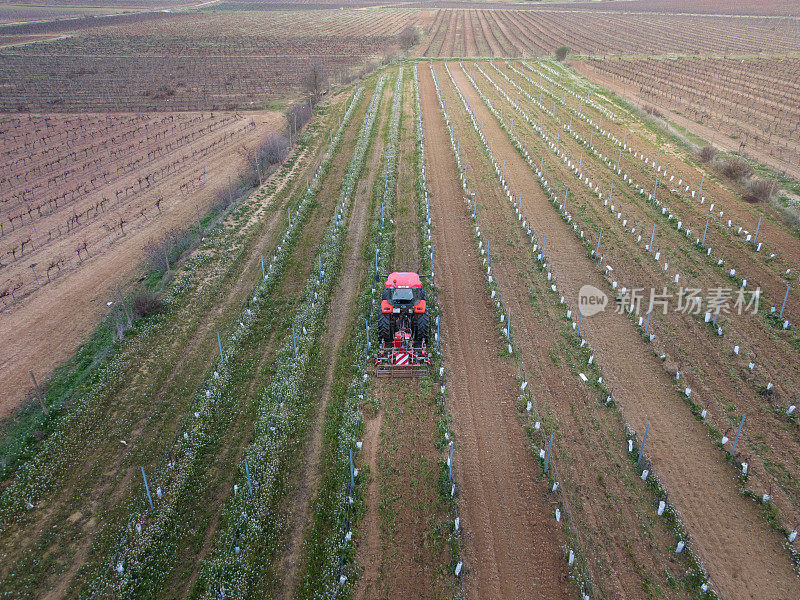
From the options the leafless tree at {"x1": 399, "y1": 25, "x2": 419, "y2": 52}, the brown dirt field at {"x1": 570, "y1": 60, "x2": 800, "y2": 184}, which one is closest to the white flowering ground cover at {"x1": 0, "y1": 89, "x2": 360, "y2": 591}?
the brown dirt field at {"x1": 570, "y1": 60, "x2": 800, "y2": 184}

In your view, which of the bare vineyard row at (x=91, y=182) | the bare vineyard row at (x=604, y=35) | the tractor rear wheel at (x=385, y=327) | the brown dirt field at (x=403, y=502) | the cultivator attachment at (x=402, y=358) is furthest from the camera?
the bare vineyard row at (x=604, y=35)

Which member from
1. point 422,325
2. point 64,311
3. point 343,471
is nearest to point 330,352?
point 422,325

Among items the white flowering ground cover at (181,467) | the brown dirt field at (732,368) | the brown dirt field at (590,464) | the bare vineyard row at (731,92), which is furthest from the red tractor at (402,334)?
the bare vineyard row at (731,92)

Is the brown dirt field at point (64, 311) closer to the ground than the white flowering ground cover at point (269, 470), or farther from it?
farther from it

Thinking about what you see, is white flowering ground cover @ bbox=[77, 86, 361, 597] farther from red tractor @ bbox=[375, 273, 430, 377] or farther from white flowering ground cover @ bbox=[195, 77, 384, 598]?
red tractor @ bbox=[375, 273, 430, 377]

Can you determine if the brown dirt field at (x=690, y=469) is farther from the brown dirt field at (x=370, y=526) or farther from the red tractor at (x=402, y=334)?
the brown dirt field at (x=370, y=526)

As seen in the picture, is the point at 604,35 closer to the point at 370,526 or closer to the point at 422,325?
the point at 422,325
